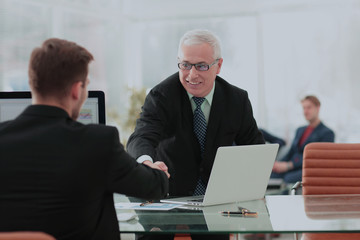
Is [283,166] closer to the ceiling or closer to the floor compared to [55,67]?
closer to the floor

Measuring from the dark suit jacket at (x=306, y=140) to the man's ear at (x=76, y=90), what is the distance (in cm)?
579

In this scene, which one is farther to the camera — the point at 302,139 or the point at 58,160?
the point at 302,139

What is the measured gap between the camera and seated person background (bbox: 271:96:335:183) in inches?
288

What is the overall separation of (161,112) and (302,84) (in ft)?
21.4

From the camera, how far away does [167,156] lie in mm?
3148

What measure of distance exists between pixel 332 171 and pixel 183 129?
1.00 metres

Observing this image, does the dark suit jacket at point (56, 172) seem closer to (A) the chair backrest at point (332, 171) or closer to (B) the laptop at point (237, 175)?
(B) the laptop at point (237, 175)

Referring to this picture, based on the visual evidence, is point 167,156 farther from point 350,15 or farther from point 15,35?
point 350,15

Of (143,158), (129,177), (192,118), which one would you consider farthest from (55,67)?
(192,118)

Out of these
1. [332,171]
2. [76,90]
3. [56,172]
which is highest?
[76,90]

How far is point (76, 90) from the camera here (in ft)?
6.03

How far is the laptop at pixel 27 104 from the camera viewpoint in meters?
2.80

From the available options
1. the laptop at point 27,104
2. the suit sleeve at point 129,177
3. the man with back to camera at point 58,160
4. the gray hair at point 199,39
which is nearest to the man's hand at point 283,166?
the gray hair at point 199,39

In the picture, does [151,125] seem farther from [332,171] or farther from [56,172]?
[56,172]
